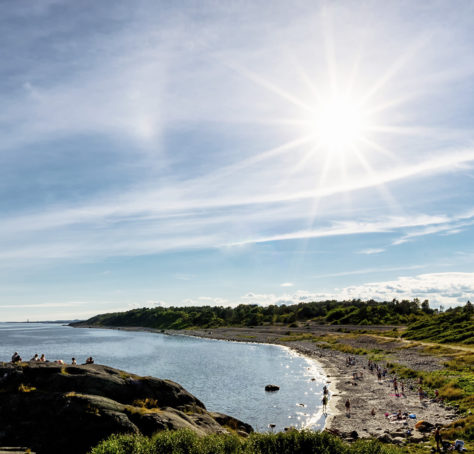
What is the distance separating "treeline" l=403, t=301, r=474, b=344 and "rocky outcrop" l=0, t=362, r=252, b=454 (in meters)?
98.8

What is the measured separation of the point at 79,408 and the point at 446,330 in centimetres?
12716

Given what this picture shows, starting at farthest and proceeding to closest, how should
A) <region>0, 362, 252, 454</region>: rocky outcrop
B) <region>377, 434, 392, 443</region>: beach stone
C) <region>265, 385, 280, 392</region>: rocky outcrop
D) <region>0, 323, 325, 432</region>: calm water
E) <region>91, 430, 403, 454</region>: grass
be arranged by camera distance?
<region>265, 385, 280, 392</region>: rocky outcrop → <region>0, 323, 325, 432</region>: calm water → <region>377, 434, 392, 443</region>: beach stone → <region>0, 362, 252, 454</region>: rocky outcrop → <region>91, 430, 403, 454</region>: grass

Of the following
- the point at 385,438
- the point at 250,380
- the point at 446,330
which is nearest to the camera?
the point at 385,438

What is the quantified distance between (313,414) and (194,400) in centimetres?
2620

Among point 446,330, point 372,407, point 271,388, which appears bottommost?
point 271,388

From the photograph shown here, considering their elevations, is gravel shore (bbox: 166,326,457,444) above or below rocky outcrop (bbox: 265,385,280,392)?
above

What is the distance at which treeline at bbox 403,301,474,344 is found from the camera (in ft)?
341

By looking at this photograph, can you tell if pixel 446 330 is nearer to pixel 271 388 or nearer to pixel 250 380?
pixel 250 380

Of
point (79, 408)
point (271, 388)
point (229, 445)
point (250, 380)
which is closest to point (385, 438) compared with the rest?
point (229, 445)

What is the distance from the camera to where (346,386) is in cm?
6556

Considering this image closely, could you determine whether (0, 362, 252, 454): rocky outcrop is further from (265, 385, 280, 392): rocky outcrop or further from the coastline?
(265, 385, 280, 392): rocky outcrop

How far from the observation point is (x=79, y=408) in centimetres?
2166

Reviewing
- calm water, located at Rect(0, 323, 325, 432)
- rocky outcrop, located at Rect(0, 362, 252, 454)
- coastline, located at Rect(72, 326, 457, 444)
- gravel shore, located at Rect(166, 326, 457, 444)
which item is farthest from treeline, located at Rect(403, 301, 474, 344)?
rocky outcrop, located at Rect(0, 362, 252, 454)

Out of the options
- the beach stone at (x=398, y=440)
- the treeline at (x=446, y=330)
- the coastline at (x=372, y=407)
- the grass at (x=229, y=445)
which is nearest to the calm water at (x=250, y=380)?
the coastline at (x=372, y=407)
